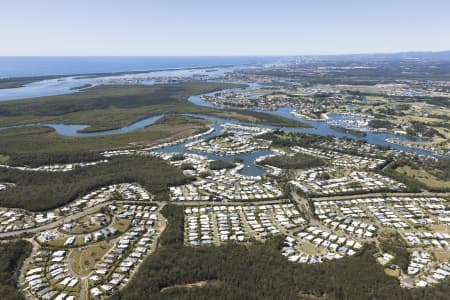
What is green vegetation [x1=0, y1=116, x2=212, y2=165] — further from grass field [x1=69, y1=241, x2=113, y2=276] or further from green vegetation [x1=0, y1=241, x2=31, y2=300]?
grass field [x1=69, y1=241, x2=113, y2=276]

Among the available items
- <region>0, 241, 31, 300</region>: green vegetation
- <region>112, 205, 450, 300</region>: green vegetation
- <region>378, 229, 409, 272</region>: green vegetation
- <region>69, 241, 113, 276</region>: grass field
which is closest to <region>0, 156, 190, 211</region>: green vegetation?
<region>0, 241, 31, 300</region>: green vegetation

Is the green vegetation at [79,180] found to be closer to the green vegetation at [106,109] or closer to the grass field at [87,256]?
the grass field at [87,256]

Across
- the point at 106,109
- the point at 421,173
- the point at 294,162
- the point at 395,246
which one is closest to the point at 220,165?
the point at 294,162

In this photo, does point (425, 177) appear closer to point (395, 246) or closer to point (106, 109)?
point (395, 246)

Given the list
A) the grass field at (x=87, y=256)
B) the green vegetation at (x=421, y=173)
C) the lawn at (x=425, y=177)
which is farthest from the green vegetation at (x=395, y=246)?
the grass field at (x=87, y=256)

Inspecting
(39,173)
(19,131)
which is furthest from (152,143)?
(19,131)

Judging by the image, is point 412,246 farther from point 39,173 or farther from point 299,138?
point 39,173
